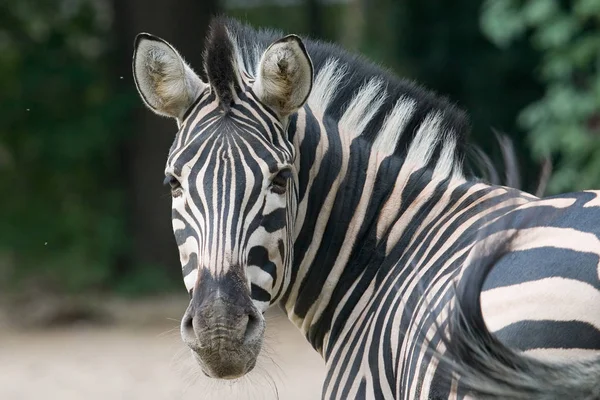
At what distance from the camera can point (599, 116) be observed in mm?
8102

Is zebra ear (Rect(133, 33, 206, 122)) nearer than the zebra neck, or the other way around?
zebra ear (Rect(133, 33, 206, 122))

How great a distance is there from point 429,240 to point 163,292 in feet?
33.2

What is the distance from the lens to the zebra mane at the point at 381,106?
3914 mm

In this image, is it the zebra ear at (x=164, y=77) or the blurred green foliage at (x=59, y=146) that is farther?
the blurred green foliage at (x=59, y=146)

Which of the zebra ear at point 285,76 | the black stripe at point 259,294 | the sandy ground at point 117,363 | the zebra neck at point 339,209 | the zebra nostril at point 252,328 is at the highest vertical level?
the zebra ear at point 285,76

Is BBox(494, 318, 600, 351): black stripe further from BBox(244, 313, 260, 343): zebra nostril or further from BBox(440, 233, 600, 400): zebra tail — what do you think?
BBox(244, 313, 260, 343): zebra nostril

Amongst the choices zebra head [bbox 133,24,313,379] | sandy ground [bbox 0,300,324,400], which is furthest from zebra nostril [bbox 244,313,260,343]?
sandy ground [bbox 0,300,324,400]

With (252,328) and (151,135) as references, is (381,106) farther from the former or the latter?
(151,135)


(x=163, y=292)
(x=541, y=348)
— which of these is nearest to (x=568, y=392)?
(x=541, y=348)

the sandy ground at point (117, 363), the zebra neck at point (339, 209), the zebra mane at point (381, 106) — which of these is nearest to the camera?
the zebra neck at point (339, 209)

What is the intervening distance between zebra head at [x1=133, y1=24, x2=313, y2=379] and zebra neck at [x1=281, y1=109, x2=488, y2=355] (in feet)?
0.71

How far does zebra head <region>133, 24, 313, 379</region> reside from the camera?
10.4 ft

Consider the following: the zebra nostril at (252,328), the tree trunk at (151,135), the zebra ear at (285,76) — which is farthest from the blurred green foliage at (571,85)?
the tree trunk at (151,135)

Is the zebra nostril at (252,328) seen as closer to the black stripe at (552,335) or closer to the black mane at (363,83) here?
the black stripe at (552,335)
